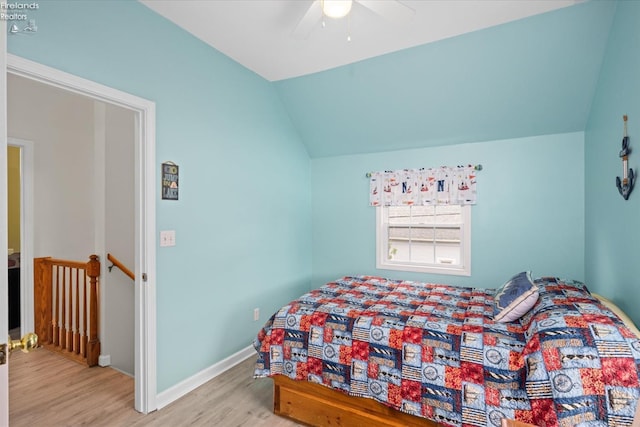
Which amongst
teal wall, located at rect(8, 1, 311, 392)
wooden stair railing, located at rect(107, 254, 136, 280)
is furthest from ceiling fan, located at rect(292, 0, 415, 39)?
wooden stair railing, located at rect(107, 254, 136, 280)

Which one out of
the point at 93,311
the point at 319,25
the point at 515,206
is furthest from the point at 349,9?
the point at 93,311

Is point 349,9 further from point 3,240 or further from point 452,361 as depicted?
point 452,361

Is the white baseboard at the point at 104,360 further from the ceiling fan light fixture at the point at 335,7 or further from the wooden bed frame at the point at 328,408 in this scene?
the ceiling fan light fixture at the point at 335,7

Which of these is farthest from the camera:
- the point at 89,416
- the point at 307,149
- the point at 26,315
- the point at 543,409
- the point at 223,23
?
the point at 307,149

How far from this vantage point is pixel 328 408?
1975mm

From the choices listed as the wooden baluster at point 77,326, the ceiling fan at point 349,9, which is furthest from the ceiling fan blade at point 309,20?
the wooden baluster at point 77,326

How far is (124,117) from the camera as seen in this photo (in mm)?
2770

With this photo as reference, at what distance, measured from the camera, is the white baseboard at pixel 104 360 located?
283 centimetres

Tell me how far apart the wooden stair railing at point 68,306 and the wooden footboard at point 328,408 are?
74.0 inches

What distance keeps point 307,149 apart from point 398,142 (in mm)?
1146

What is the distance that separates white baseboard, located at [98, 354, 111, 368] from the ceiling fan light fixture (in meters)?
3.20

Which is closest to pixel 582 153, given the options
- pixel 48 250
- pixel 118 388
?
pixel 118 388

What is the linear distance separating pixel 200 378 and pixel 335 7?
274 cm

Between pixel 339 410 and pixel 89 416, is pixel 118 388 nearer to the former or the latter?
pixel 89 416
